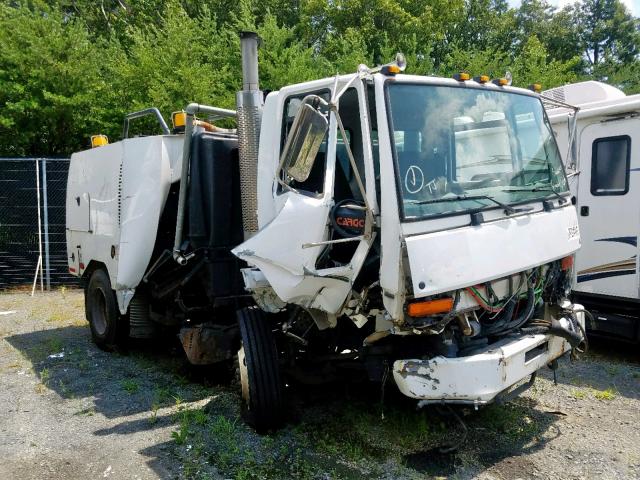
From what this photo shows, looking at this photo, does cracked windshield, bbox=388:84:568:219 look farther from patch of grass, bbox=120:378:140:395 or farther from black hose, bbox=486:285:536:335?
patch of grass, bbox=120:378:140:395

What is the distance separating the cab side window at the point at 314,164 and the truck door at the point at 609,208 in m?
4.18

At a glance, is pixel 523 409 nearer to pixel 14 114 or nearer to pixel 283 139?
pixel 283 139

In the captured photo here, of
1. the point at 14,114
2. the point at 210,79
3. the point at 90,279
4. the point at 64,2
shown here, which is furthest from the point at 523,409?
the point at 64,2

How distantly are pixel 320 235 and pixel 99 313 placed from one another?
441 centimetres

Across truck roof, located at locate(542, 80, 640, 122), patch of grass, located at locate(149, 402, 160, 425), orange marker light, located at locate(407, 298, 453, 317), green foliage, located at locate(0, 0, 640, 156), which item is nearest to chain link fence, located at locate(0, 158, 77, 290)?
green foliage, located at locate(0, 0, 640, 156)

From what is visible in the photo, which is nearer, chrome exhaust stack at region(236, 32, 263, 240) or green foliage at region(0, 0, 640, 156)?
chrome exhaust stack at region(236, 32, 263, 240)

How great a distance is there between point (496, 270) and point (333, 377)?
175 cm

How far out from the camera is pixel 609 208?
6.75m

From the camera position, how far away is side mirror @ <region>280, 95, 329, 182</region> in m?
3.58

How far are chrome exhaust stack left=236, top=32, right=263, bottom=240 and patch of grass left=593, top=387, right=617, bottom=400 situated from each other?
3404 millimetres

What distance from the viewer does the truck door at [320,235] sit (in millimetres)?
3766

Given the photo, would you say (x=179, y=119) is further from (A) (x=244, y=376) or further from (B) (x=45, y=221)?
(B) (x=45, y=221)

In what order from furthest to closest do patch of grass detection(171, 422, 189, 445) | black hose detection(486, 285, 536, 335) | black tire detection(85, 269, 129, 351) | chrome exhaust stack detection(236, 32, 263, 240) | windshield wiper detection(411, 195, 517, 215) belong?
black tire detection(85, 269, 129, 351)
chrome exhaust stack detection(236, 32, 263, 240)
patch of grass detection(171, 422, 189, 445)
black hose detection(486, 285, 536, 335)
windshield wiper detection(411, 195, 517, 215)

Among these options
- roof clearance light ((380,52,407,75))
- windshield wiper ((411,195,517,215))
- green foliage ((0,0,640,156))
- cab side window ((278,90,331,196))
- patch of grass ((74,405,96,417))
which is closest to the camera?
windshield wiper ((411,195,517,215))
